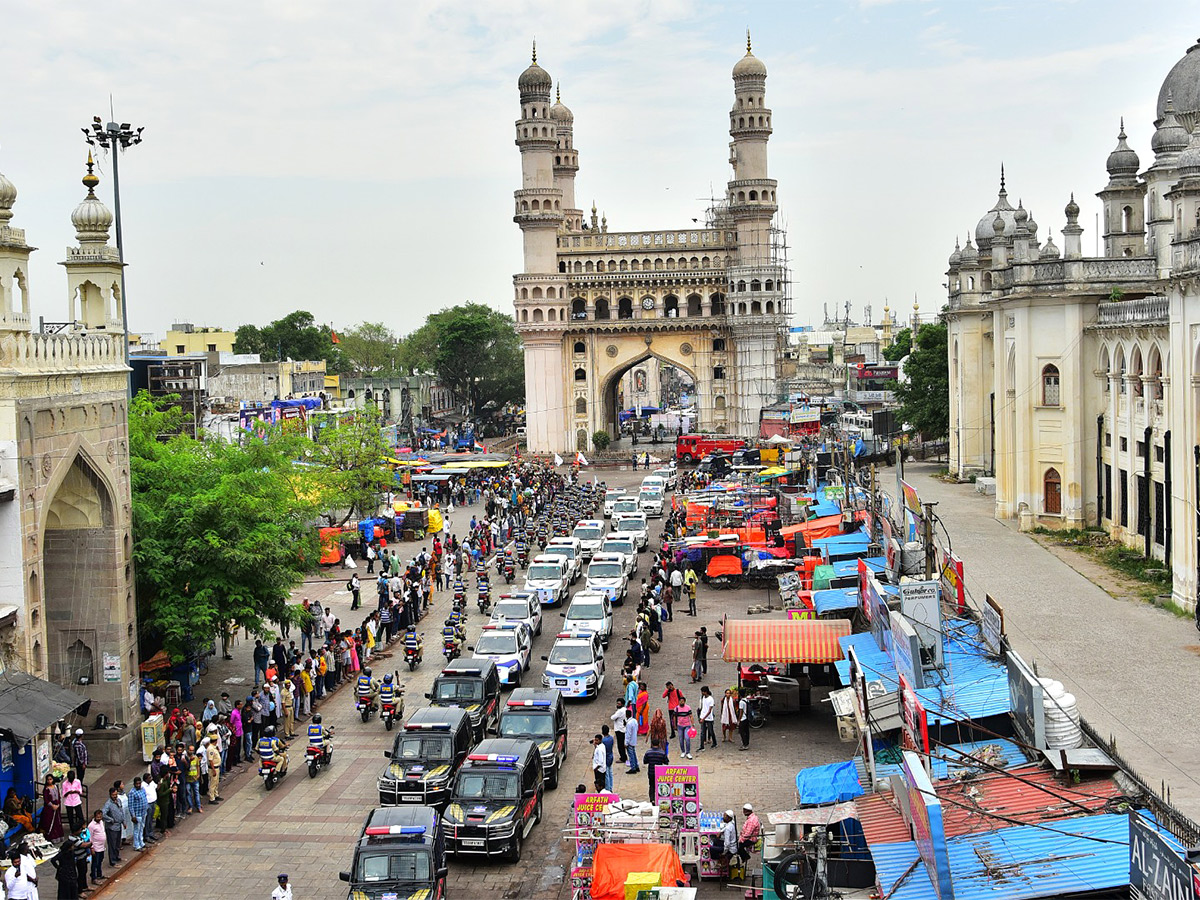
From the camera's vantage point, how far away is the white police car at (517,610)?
25875mm

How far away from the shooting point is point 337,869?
15242mm

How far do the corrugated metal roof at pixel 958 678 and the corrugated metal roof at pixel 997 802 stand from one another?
1.39 metres

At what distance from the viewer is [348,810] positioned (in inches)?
679

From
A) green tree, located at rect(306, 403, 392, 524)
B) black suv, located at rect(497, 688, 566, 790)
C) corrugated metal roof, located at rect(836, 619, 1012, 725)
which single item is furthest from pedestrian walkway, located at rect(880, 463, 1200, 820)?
green tree, located at rect(306, 403, 392, 524)

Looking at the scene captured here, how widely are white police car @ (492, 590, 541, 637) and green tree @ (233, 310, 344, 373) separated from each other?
83924mm

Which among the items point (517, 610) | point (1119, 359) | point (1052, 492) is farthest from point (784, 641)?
point (1052, 492)

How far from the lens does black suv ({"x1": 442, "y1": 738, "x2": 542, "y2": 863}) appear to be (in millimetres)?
15078

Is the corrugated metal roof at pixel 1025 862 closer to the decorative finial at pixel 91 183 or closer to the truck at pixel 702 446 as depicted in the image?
the decorative finial at pixel 91 183

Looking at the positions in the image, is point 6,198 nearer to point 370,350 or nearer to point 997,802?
point 997,802

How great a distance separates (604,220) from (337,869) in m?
81.1

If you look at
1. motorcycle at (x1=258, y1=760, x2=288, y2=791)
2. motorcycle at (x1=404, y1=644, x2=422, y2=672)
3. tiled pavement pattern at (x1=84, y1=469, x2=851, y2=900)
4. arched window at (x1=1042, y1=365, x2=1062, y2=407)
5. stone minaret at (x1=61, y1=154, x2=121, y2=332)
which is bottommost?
tiled pavement pattern at (x1=84, y1=469, x2=851, y2=900)

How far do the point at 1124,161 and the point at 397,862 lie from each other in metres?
35.6

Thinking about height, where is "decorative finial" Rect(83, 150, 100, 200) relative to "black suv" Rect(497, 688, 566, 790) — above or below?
above

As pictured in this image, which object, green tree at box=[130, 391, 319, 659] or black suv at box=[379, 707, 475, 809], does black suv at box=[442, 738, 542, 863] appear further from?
green tree at box=[130, 391, 319, 659]
